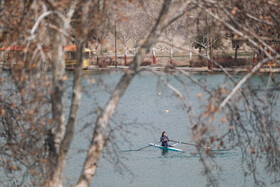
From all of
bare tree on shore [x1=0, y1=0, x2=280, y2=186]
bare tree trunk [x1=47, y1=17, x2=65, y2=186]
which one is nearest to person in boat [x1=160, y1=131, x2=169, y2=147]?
bare tree on shore [x1=0, y1=0, x2=280, y2=186]

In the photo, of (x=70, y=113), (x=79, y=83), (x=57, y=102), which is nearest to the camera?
(x=79, y=83)

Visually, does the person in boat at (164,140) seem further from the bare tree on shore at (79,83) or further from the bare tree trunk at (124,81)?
the bare tree trunk at (124,81)

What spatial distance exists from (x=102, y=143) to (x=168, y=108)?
93.2 ft

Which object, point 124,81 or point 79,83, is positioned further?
point 124,81

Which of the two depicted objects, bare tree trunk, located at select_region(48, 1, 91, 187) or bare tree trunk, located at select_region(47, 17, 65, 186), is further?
bare tree trunk, located at select_region(47, 17, 65, 186)

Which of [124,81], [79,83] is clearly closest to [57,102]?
[79,83]

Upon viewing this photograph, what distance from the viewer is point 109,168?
21.3 meters

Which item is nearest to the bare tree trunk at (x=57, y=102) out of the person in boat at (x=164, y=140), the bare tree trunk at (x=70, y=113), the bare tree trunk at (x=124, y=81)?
the bare tree trunk at (x=70, y=113)

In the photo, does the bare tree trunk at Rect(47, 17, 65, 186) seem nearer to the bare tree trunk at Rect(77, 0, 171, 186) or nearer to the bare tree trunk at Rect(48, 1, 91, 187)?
the bare tree trunk at Rect(48, 1, 91, 187)

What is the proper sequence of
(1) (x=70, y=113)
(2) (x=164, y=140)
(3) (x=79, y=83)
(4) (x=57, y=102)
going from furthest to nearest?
(2) (x=164, y=140) → (4) (x=57, y=102) → (1) (x=70, y=113) → (3) (x=79, y=83)

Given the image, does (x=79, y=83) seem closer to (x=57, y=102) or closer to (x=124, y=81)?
(x=57, y=102)

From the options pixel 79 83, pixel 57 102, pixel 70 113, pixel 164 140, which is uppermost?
pixel 79 83

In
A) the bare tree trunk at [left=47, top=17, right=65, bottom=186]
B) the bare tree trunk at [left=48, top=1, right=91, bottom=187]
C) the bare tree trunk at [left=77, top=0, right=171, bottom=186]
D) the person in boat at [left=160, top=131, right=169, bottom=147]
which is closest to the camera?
the bare tree trunk at [left=48, top=1, right=91, bottom=187]

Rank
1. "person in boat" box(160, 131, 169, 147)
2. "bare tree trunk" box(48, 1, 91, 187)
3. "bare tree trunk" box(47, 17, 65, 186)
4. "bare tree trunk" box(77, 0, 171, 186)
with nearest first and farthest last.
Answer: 1. "bare tree trunk" box(48, 1, 91, 187)
2. "bare tree trunk" box(47, 17, 65, 186)
3. "bare tree trunk" box(77, 0, 171, 186)
4. "person in boat" box(160, 131, 169, 147)
